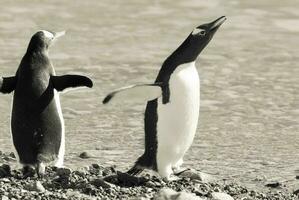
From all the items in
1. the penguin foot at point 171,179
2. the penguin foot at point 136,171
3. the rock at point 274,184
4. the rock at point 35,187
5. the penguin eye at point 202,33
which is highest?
the penguin eye at point 202,33

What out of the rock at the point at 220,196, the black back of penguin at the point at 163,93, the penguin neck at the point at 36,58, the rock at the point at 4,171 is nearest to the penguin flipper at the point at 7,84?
the penguin neck at the point at 36,58

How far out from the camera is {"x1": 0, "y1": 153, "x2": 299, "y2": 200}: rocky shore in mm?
6386

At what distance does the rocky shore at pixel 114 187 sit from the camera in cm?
639

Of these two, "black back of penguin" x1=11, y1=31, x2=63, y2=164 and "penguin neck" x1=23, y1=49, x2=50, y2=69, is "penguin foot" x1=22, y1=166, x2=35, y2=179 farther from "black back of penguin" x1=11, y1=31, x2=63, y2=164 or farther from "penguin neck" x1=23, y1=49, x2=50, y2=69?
"penguin neck" x1=23, y1=49, x2=50, y2=69

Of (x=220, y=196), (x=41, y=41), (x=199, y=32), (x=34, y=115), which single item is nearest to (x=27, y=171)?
(x=34, y=115)

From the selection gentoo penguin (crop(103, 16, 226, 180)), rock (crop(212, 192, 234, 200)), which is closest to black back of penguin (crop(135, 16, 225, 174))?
gentoo penguin (crop(103, 16, 226, 180))

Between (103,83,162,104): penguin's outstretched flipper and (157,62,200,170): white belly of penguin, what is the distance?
111mm

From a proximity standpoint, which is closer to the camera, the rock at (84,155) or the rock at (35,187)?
the rock at (35,187)

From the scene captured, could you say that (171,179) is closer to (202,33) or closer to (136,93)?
(136,93)

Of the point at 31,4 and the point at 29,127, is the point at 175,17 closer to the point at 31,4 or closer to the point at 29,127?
the point at 31,4

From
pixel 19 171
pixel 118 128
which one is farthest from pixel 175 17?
pixel 19 171

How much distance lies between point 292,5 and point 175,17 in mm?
1795

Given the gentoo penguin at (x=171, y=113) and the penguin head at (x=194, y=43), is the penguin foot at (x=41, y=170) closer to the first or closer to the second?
the gentoo penguin at (x=171, y=113)

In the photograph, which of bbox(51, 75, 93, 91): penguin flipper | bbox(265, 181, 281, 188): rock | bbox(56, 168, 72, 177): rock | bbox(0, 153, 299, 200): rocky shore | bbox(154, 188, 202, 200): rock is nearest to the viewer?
bbox(154, 188, 202, 200): rock
